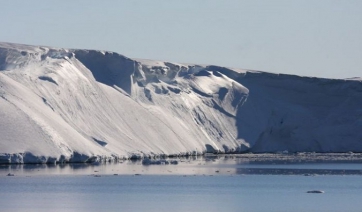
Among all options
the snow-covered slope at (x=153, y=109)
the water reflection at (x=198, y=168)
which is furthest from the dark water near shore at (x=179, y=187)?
the snow-covered slope at (x=153, y=109)

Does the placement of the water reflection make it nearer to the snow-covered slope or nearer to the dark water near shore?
the dark water near shore

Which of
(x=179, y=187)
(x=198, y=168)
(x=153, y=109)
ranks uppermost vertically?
(x=153, y=109)

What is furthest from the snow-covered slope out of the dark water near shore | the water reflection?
the dark water near shore

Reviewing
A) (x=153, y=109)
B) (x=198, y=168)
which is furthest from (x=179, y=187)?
(x=153, y=109)

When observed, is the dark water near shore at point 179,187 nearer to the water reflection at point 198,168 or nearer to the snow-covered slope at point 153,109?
the water reflection at point 198,168

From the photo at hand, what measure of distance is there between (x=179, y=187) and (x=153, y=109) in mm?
33343

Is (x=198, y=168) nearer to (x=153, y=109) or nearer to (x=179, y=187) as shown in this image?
(x=179, y=187)

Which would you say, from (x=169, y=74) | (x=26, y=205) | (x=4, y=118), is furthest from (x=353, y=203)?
(x=169, y=74)

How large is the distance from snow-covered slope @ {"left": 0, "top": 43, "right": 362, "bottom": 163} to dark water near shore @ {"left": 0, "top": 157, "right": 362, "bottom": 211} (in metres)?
3.57

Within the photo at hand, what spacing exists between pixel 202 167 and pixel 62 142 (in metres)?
7.60

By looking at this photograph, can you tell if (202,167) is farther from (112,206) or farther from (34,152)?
(112,206)

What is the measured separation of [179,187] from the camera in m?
40.5

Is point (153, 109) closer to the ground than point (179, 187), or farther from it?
farther from it

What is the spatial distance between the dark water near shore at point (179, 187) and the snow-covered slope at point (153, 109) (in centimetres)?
357
